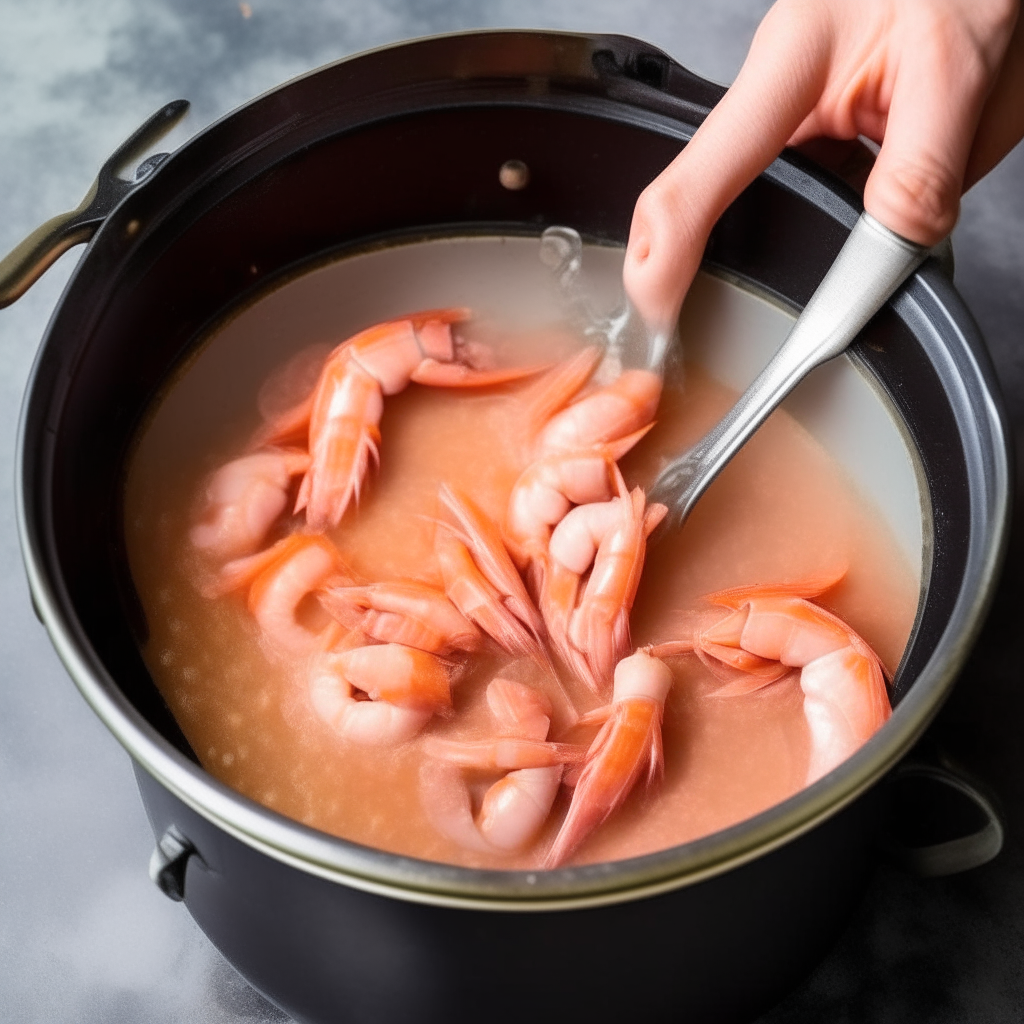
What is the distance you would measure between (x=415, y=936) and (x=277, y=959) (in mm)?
206

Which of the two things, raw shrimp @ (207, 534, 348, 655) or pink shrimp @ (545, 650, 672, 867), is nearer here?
pink shrimp @ (545, 650, 672, 867)

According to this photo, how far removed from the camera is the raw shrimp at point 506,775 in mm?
1062

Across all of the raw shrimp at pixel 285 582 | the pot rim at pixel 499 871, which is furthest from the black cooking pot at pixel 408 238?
the raw shrimp at pixel 285 582

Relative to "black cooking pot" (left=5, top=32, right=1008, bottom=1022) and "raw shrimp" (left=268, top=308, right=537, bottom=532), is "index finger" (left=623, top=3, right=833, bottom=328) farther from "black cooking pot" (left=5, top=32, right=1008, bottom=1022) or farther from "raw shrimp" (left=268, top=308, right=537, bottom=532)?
"raw shrimp" (left=268, top=308, right=537, bottom=532)

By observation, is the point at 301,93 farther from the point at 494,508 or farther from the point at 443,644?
the point at 443,644

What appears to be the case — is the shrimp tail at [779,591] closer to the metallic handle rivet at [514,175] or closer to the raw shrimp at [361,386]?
the raw shrimp at [361,386]

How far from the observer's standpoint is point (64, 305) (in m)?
1.12

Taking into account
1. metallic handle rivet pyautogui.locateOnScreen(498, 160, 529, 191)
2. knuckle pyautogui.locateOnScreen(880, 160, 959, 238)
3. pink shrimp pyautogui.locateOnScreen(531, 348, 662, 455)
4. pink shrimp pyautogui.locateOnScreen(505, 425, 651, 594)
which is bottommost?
pink shrimp pyautogui.locateOnScreen(505, 425, 651, 594)

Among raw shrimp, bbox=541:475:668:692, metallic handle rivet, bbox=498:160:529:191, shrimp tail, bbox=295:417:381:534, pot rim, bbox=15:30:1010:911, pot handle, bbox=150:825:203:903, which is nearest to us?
pot rim, bbox=15:30:1010:911

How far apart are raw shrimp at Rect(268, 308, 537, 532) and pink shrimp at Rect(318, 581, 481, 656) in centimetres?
11

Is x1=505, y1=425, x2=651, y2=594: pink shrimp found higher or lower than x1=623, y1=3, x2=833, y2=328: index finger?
lower

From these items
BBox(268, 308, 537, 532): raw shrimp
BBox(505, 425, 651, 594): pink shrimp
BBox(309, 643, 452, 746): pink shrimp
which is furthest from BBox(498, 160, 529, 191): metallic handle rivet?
BBox(309, 643, 452, 746): pink shrimp

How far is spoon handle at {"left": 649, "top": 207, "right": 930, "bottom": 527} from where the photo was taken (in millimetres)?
1137

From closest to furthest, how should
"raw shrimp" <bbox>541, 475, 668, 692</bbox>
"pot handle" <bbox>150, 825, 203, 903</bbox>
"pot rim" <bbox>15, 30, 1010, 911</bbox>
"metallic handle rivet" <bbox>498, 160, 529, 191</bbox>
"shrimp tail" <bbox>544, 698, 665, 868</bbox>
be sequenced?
"pot rim" <bbox>15, 30, 1010, 911</bbox>
"pot handle" <bbox>150, 825, 203, 903</bbox>
"shrimp tail" <bbox>544, 698, 665, 868</bbox>
"raw shrimp" <bbox>541, 475, 668, 692</bbox>
"metallic handle rivet" <bbox>498, 160, 529, 191</bbox>
